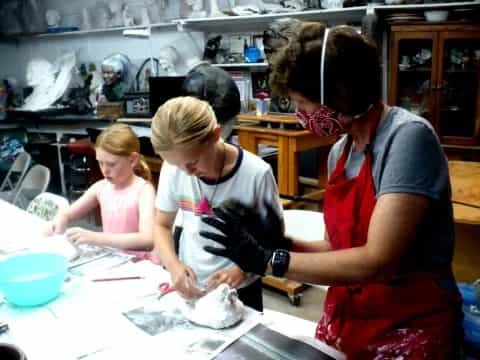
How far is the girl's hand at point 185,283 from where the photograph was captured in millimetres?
1212

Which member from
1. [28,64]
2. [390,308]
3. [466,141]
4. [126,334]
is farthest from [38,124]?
[390,308]

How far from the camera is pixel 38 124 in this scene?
17.6 feet

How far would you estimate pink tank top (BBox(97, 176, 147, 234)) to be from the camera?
6.01 ft

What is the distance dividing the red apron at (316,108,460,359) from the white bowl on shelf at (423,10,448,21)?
2401mm

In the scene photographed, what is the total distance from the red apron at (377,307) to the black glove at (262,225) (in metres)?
0.13

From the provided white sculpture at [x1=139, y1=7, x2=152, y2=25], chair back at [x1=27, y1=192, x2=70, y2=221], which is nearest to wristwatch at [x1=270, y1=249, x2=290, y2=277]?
chair back at [x1=27, y1=192, x2=70, y2=221]

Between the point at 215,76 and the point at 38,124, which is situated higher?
the point at 215,76

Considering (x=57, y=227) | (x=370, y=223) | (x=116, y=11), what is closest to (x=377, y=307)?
(x=370, y=223)

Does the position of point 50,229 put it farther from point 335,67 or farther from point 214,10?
point 214,10

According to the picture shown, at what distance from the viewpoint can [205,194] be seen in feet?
4.78

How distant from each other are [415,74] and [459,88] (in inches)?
11.7

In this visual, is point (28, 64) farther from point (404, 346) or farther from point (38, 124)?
point (404, 346)

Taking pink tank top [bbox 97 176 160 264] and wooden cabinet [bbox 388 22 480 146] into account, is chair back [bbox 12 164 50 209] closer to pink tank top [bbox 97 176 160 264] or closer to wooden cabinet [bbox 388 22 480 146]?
pink tank top [bbox 97 176 160 264]

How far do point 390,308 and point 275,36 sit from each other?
635 millimetres
